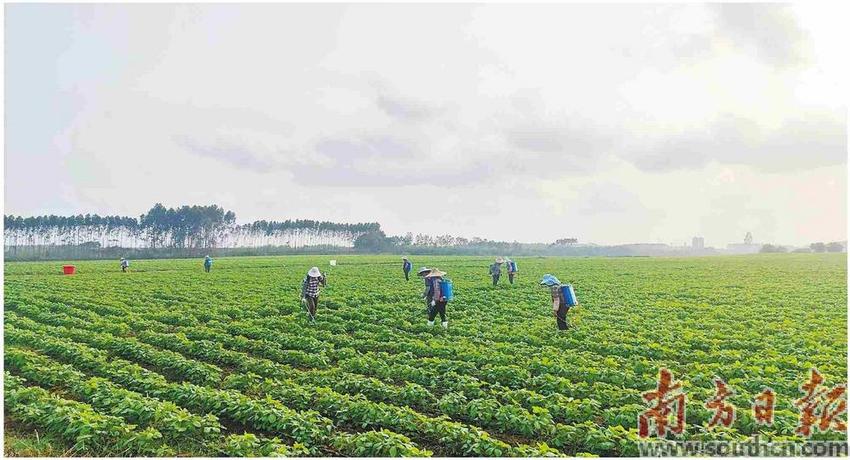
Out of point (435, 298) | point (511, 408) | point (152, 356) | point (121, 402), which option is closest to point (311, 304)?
point (435, 298)

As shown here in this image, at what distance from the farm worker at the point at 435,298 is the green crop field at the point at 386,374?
1.44ft

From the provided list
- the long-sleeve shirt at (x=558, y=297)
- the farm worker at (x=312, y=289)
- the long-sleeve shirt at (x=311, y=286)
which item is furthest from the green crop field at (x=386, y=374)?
the long-sleeve shirt at (x=311, y=286)

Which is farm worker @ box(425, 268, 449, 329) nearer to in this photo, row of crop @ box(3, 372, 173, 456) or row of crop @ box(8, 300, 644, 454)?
row of crop @ box(8, 300, 644, 454)

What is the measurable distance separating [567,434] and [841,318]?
54.1ft

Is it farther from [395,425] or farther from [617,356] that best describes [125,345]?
[617,356]

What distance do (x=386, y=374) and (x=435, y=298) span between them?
5.51 metres

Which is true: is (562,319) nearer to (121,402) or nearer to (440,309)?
(440,309)

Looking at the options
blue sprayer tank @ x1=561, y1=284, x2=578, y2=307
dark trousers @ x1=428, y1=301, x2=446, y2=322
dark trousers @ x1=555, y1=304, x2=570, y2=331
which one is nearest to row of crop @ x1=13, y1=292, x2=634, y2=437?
dark trousers @ x1=428, y1=301, x2=446, y2=322

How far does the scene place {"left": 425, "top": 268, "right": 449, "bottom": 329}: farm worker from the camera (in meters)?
17.0

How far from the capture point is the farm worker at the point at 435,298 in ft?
55.9

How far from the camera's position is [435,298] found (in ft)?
56.1

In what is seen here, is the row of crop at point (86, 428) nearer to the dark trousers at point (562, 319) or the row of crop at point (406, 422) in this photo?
the row of crop at point (406, 422)

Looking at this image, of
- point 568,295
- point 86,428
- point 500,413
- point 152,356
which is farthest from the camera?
point 568,295

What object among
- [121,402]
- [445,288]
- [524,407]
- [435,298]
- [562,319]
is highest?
[445,288]
